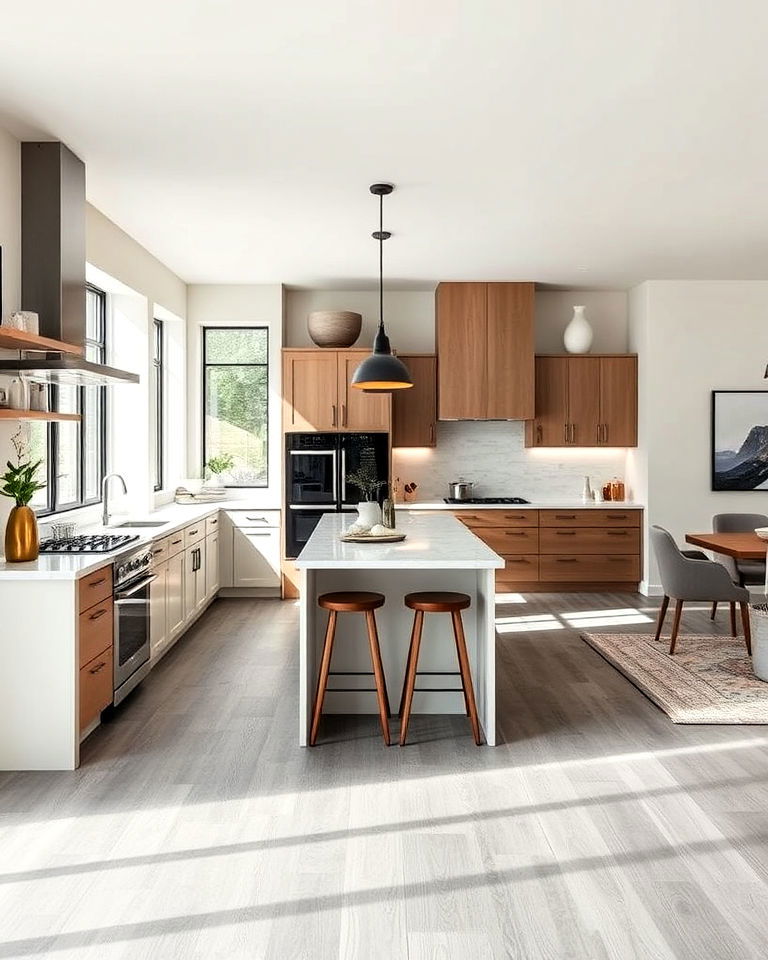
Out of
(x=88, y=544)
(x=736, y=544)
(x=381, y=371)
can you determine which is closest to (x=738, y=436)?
(x=736, y=544)

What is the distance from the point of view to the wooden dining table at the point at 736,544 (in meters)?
5.20

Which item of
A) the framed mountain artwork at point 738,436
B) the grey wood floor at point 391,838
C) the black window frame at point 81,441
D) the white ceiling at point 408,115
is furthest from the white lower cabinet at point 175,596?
the framed mountain artwork at point 738,436

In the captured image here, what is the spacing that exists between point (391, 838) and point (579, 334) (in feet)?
19.7

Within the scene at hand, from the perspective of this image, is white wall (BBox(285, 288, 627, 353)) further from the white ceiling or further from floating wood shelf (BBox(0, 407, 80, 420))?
floating wood shelf (BBox(0, 407, 80, 420))

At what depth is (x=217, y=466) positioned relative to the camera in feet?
Answer: 26.3

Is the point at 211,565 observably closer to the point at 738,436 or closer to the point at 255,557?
the point at 255,557

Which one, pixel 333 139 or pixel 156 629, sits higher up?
pixel 333 139

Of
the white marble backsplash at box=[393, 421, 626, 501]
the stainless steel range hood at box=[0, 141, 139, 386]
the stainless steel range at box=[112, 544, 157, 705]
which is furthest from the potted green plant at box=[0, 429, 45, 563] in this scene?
the white marble backsplash at box=[393, 421, 626, 501]

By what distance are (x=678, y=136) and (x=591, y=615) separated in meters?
3.95

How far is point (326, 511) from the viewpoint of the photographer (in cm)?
760

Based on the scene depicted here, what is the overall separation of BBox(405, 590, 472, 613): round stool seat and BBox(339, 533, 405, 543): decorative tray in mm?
481

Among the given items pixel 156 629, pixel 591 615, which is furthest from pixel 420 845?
pixel 591 615

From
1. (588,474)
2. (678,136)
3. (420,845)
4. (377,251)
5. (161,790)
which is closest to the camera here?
(420,845)

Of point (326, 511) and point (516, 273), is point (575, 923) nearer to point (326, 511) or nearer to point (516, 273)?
point (326, 511)
